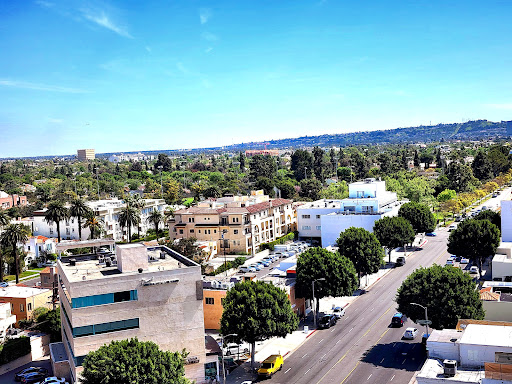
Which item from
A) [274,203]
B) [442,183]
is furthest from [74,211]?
[442,183]

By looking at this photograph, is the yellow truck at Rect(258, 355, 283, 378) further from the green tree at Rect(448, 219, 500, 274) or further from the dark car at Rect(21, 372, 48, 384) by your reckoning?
the green tree at Rect(448, 219, 500, 274)

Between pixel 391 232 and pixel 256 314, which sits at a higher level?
pixel 391 232

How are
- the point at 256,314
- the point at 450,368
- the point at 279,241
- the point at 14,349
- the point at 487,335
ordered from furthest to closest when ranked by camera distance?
the point at 279,241 < the point at 14,349 < the point at 256,314 < the point at 487,335 < the point at 450,368

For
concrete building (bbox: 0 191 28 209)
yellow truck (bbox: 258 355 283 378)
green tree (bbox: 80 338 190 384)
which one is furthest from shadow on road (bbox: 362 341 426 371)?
concrete building (bbox: 0 191 28 209)

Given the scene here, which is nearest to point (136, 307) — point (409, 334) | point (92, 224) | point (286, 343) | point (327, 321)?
point (286, 343)

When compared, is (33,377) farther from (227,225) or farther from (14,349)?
(227,225)
